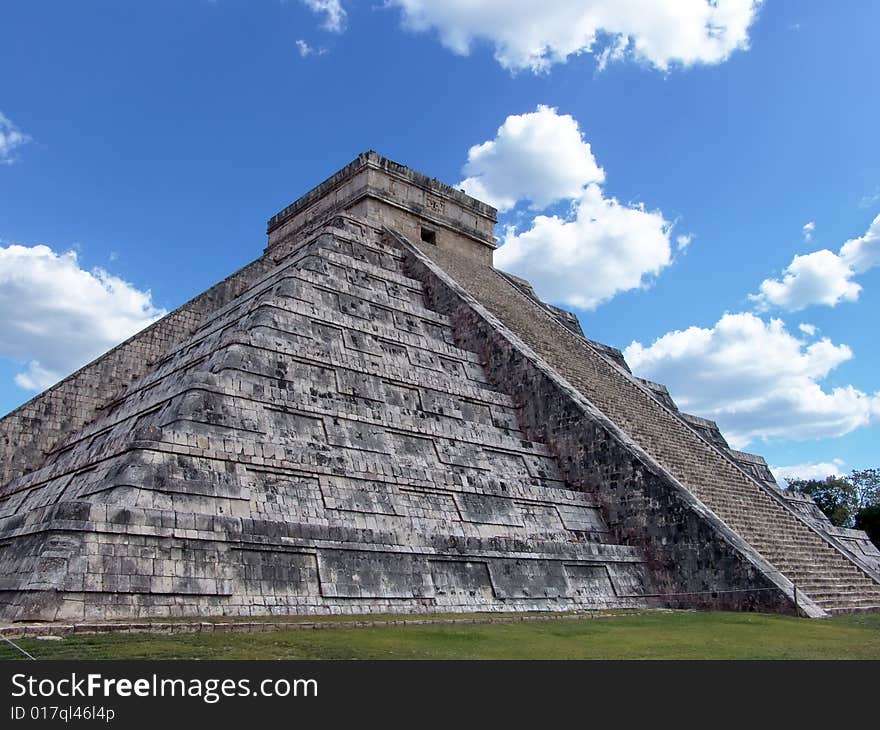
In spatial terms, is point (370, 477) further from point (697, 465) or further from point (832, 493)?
point (832, 493)

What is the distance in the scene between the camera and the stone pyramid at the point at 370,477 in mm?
8656

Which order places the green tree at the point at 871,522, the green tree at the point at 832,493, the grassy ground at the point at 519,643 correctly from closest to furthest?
the grassy ground at the point at 519,643
the green tree at the point at 871,522
the green tree at the point at 832,493

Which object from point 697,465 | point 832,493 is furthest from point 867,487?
point 697,465

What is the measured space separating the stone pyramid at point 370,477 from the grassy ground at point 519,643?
1300mm

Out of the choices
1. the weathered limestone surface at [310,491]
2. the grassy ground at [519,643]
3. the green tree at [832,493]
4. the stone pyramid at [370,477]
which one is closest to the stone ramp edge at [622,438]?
the stone pyramid at [370,477]

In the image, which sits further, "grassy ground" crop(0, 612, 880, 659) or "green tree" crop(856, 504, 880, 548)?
"green tree" crop(856, 504, 880, 548)

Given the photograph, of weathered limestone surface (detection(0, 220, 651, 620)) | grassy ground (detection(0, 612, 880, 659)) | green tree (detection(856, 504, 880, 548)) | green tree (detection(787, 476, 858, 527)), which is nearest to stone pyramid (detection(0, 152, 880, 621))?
weathered limestone surface (detection(0, 220, 651, 620))

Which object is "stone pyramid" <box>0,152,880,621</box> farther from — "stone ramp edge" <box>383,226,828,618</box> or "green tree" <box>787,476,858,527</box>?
"green tree" <box>787,476,858,527</box>

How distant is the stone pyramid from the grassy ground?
4.27 feet

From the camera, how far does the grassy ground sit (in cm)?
622

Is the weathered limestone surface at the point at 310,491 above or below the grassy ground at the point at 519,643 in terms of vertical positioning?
above

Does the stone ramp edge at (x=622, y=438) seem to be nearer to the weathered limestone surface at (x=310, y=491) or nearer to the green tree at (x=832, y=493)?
the weathered limestone surface at (x=310, y=491)
